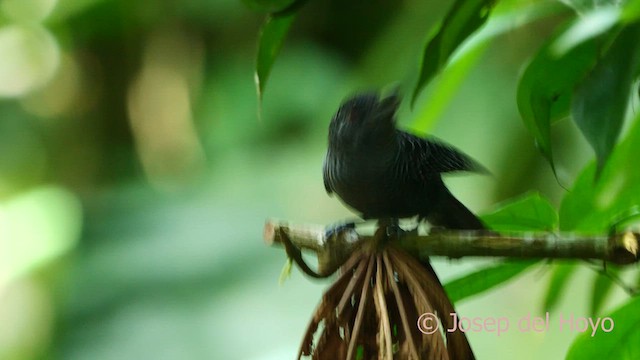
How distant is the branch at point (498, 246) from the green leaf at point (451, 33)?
0.17m

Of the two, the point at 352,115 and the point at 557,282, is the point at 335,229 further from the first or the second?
the point at 557,282

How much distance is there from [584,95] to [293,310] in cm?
165

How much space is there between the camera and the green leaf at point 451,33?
0.91 m

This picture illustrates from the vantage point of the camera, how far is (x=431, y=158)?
3.76ft

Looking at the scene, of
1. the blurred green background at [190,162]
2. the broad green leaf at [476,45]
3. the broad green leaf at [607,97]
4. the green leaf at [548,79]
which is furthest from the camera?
the blurred green background at [190,162]

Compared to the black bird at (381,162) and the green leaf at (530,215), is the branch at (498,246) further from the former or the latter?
the black bird at (381,162)

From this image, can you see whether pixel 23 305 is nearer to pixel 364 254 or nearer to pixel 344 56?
pixel 344 56

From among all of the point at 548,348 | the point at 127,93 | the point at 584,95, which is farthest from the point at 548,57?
the point at 127,93

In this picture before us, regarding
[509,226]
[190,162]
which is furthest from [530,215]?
[190,162]

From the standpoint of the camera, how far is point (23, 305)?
9.38 feet

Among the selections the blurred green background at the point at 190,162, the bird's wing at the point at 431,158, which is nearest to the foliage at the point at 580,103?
the bird's wing at the point at 431,158

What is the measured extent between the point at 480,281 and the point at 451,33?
303 millimetres

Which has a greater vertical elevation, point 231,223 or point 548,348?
point 231,223

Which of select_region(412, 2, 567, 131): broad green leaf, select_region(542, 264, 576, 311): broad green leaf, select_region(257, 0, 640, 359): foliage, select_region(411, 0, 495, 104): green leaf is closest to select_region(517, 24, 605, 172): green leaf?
select_region(257, 0, 640, 359): foliage
